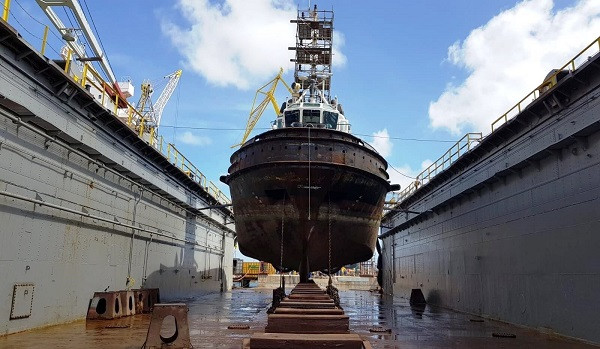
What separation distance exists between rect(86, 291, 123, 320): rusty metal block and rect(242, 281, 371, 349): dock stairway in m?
6.42

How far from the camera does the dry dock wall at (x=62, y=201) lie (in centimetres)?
808

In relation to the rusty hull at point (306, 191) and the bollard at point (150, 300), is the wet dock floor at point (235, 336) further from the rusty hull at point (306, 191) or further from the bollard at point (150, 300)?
the rusty hull at point (306, 191)

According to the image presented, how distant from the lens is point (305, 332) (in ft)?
13.8

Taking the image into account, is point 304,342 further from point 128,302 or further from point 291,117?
point 291,117

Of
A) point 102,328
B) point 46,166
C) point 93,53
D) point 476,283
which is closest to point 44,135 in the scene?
point 46,166

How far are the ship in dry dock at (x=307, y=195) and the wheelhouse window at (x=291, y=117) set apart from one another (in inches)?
132

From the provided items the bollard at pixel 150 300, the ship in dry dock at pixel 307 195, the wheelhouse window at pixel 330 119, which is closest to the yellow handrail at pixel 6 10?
the ship in dry dock at pixel 307 195

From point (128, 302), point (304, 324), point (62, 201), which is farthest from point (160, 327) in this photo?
point (128, 302)

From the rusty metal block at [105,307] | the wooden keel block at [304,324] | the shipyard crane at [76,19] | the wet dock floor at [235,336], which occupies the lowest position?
the wet dock floor at [235,336]

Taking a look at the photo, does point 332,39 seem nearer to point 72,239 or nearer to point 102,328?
point 72,239

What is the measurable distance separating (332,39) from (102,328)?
60.2 ft

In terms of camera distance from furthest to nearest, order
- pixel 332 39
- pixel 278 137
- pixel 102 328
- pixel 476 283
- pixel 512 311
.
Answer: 1. pixel 332 39
2. pixel 476 283
3. pixel 278 137
4. pixel 512 311
5. pixel 102 328

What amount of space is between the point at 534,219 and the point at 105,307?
11.1 m

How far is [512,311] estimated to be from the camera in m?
11.1
